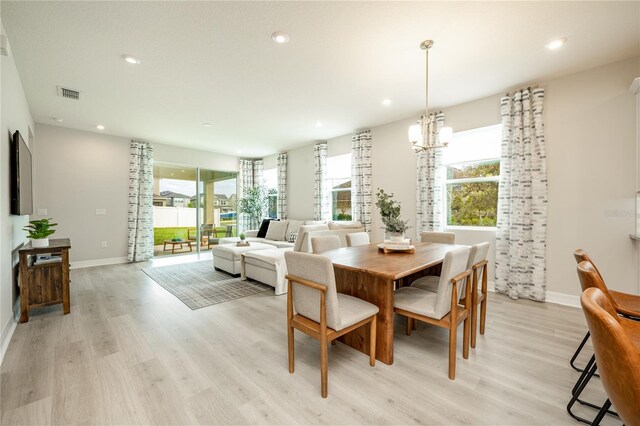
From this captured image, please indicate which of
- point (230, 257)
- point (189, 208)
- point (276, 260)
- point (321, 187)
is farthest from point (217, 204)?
point (276, 260)

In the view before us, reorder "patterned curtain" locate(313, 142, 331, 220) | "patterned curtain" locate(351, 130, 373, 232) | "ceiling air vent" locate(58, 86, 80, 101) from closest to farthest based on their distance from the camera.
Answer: "ceiling air vent" locate(58, 86, 80, 101) < "patterned curtain" locate(351, 130, 373, 232) < "patterned curtain" locate(313, 142, 331, 220)

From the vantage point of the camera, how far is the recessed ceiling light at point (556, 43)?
2530 mm

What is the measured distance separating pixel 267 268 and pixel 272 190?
4.34 meters

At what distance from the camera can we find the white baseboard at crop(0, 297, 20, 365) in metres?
2.19

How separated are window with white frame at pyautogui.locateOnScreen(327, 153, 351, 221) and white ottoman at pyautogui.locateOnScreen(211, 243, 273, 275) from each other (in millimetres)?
2032

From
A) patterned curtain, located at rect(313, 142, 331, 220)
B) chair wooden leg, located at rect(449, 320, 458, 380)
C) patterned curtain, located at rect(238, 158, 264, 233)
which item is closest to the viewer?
chair wooden leg, located at rect(449, 320, 458, 380)

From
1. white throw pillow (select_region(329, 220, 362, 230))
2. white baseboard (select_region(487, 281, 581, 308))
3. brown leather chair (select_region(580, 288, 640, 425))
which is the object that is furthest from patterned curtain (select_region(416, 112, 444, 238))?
brown leather chair (select_region(580, 288, 640, 425))

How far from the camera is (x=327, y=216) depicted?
6.21 m

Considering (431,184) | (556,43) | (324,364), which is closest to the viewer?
(324,364)

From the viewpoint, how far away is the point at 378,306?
6.76ft

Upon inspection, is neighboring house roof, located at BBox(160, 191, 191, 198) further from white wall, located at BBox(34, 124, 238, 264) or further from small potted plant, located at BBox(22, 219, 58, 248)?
small potted plant, located at BBox(22, 219, 58, 248)

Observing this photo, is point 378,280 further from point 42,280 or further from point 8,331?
point 42,280

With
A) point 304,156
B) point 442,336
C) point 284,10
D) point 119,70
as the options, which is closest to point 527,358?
point 442,336

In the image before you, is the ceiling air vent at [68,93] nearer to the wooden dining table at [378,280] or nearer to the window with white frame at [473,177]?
the wooden dining table at [378,280]
